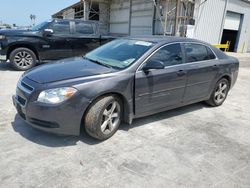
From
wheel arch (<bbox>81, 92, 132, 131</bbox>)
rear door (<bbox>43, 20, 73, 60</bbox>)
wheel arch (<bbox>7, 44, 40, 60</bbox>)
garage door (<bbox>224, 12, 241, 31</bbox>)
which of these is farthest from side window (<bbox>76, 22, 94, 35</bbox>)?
garage door (<bbox>224, 12, 241, 31</bbox>)

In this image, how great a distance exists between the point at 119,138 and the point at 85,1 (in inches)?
814

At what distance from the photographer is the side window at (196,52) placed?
435cm

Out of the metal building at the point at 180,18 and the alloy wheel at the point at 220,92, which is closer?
the alloy wheel at the point at 220,92

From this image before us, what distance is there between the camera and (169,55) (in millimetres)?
4062

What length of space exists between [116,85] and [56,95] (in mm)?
845

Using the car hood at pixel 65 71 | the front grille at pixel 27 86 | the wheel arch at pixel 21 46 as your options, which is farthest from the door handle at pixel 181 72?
the wheel arch at pixel 21 46

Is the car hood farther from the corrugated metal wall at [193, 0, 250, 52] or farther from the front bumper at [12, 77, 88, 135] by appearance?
the corrugated metal wall at [193, 0, 250, 52]

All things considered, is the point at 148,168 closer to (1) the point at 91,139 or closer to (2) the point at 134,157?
(2) the point at 134,157

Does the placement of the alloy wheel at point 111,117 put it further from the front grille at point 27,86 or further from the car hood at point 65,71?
the front grille at point 27,86

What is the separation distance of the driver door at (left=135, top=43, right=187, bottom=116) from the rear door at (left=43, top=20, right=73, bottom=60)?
536cm

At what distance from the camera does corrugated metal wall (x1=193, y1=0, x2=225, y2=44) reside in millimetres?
15789

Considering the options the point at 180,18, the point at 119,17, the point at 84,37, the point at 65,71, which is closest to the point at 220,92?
the point at 65,71

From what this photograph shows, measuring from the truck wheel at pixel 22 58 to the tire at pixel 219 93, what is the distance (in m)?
5.96

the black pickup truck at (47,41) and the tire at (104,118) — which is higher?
the black pickup truck at (47,41)
